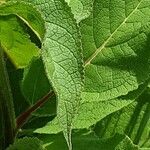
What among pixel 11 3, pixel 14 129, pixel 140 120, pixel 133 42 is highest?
pixel 11 3

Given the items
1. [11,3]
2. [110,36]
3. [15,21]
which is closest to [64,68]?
[11,3]

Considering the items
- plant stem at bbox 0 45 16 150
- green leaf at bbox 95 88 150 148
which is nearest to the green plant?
plant stem at bbox 0 45 16 150

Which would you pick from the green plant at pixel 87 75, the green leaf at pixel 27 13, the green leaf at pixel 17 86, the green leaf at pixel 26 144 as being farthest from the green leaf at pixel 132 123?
the green leaf at pixel 27 13

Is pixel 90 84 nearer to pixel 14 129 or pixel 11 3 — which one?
pixel 14 129

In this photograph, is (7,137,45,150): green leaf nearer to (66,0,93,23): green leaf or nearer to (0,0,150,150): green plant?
(0,0,150,150): green plant

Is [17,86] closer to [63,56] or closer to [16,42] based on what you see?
[16,42]

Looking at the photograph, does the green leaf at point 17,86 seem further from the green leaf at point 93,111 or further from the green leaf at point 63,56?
the green leaf at point 63,56

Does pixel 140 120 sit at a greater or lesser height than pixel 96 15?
lesser
